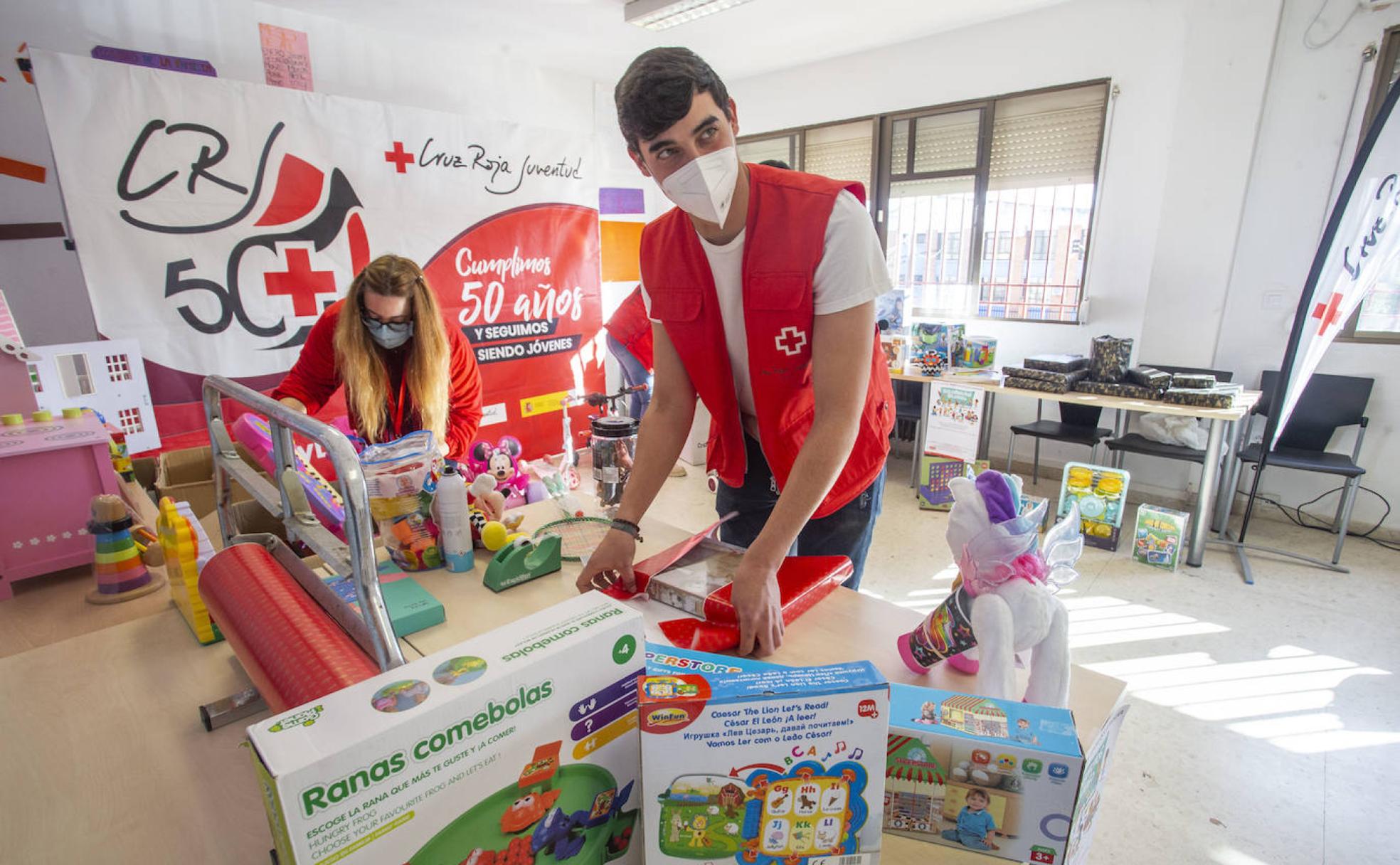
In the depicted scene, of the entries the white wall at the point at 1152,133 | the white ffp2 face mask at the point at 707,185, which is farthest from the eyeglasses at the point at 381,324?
the white wall at the point at 1152,133

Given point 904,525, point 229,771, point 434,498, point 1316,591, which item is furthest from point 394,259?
point 1316,591

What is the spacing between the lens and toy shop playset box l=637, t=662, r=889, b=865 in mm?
632

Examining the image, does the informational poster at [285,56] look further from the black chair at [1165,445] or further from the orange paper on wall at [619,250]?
the black chair at [1165,445]

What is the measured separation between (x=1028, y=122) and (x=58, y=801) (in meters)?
5.31

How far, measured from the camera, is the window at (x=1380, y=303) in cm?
319

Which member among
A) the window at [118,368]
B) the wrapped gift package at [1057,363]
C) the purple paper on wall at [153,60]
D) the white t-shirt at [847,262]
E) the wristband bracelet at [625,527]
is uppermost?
the purple paper on wall at [153,60]

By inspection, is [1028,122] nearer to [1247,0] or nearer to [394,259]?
[1247,0]

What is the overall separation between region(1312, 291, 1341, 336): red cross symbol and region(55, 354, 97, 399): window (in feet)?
15.9

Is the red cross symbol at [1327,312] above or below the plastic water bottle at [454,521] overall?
above

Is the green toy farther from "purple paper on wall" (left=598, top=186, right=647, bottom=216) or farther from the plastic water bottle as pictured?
"purple paper on wall" (left=598, top=186, right=647, bottom=216)

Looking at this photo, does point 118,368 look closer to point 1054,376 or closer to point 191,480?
point 191,480

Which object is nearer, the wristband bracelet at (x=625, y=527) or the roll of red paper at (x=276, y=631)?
the roll of red paper at (x=276, y=631)

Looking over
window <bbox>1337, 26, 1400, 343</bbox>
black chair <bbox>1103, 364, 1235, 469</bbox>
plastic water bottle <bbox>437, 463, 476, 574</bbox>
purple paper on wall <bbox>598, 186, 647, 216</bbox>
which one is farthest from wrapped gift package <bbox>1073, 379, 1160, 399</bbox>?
plastic water bottle <bbox>437, 463, 476, 574</bbox>

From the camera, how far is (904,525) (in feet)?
12.4
